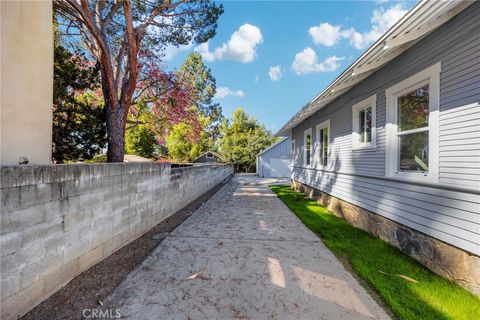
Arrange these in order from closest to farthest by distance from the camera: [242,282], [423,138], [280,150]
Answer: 1. [242,282]
2. [423,138]
3. [280,150]

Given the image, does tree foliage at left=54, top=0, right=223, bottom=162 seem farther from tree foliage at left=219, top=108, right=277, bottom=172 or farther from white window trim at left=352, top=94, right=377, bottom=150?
tree foliage at left=219, top=108, right=277, bottom=172

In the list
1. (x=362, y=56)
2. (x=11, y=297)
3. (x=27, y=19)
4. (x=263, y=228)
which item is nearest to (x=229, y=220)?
(x=263, y=228)

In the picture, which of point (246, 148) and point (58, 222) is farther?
point (246, 148)

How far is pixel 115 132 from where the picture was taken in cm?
670

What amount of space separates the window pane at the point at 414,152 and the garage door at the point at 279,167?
746 inches

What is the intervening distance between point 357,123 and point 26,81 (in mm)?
6553

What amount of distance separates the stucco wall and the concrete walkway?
2098mm

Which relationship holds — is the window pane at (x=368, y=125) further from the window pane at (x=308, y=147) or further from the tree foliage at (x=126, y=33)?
the tree foliage at (x=126, y=33)

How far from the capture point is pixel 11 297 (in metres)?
1.98

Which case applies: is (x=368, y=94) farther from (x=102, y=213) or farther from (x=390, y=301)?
(x=102, y=213)

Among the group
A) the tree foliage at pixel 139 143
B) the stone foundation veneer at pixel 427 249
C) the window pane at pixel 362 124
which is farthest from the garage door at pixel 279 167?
the stone foundation veneer at pixel 427 249

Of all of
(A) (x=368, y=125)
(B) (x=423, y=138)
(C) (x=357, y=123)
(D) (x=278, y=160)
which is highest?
(C) (x=357, y=123)

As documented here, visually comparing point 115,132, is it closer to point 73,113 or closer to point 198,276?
point 73,113

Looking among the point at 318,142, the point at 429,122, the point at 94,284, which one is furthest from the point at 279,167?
the point at 94,284
